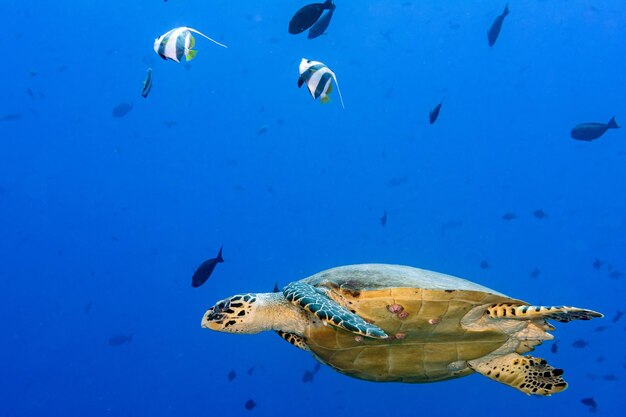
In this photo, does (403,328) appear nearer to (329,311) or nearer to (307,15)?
(329,311)

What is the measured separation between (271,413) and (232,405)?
1.61m

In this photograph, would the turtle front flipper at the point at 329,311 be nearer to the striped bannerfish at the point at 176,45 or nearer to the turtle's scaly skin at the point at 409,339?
the turtle's scaly skin at the point at 409,339

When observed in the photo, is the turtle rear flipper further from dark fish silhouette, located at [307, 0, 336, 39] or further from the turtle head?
dark fish silhouette, located at [307, 0, 336, 39]

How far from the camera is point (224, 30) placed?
1967 centimetres

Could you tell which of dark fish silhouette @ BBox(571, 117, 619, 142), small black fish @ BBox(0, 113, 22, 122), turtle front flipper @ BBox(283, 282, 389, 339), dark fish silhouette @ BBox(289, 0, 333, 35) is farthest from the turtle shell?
small black fish @ BBox(0, 113, 22, 122)

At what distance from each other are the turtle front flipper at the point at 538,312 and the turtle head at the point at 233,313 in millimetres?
1757

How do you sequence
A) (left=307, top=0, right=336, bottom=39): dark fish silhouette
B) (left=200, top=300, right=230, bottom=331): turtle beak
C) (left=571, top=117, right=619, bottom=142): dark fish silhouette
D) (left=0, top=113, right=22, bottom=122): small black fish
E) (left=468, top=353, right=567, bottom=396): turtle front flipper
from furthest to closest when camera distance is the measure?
(left=0, top=113, right=22, bottom=122): small black fish → (left=571, top=117, right=619, bottom=142): dark fish silhouette → (left=307, top=0, right=336, bottom=39): dark fish silhouette → (left=468, top=353, right=567, bottom=396): turtle front flipper → (left=200, top=300, right=230, bottom=331): turtle beak

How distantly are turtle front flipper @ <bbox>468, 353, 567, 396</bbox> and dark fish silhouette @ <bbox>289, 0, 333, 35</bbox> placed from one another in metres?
3.88

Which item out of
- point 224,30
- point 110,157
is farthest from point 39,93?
point 224,30

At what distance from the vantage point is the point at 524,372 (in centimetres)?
375

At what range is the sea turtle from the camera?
3.04 m

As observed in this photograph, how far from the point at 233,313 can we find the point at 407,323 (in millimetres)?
1303

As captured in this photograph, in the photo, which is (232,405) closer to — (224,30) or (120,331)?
(120,331)

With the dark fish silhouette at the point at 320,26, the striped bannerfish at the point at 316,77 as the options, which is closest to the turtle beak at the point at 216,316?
the striped bannerfish at the point at 316,77
